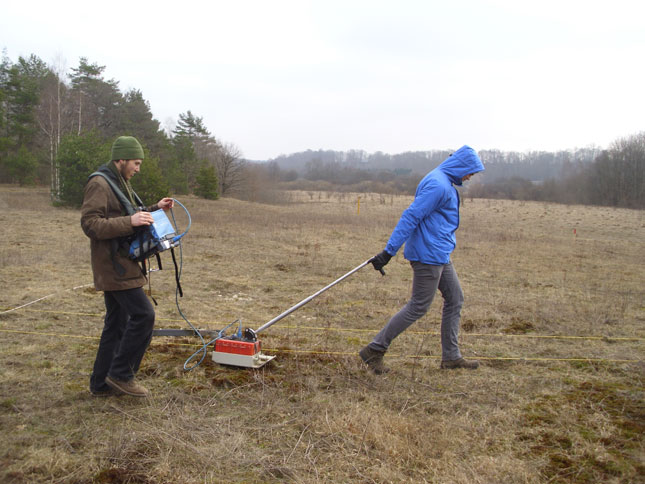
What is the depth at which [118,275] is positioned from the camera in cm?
347

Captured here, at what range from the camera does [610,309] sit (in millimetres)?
7273

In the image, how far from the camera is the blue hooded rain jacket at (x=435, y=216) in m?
4.28

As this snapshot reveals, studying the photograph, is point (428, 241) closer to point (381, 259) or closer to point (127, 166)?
point (381, 259)

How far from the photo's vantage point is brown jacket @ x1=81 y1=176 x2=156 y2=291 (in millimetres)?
3354

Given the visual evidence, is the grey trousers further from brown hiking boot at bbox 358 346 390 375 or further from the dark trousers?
the dark trousers

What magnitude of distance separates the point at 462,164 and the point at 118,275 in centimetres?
306

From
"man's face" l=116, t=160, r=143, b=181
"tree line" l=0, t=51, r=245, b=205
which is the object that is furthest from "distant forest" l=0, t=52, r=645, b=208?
"man's face" l=116, t=160, r=143, b=181

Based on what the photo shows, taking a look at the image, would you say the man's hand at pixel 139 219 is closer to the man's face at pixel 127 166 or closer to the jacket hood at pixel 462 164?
the man's face at pixel 127 166

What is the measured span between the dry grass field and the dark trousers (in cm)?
23

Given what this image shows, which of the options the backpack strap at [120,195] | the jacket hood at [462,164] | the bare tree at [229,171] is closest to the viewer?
the backpack strap at [120,195]

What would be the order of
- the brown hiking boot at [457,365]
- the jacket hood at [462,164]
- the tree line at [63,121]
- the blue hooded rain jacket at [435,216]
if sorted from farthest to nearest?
the tree line at [63,121]
the brown hiking boot at [457,365]
the jacket hood at [462,164]
the blue hooded rain jacket at [435,216]

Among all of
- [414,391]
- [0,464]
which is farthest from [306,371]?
[0,464]

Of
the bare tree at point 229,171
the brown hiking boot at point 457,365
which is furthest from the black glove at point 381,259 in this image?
the bare tree at point 229,171

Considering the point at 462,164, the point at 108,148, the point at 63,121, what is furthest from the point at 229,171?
the point at 462,164
